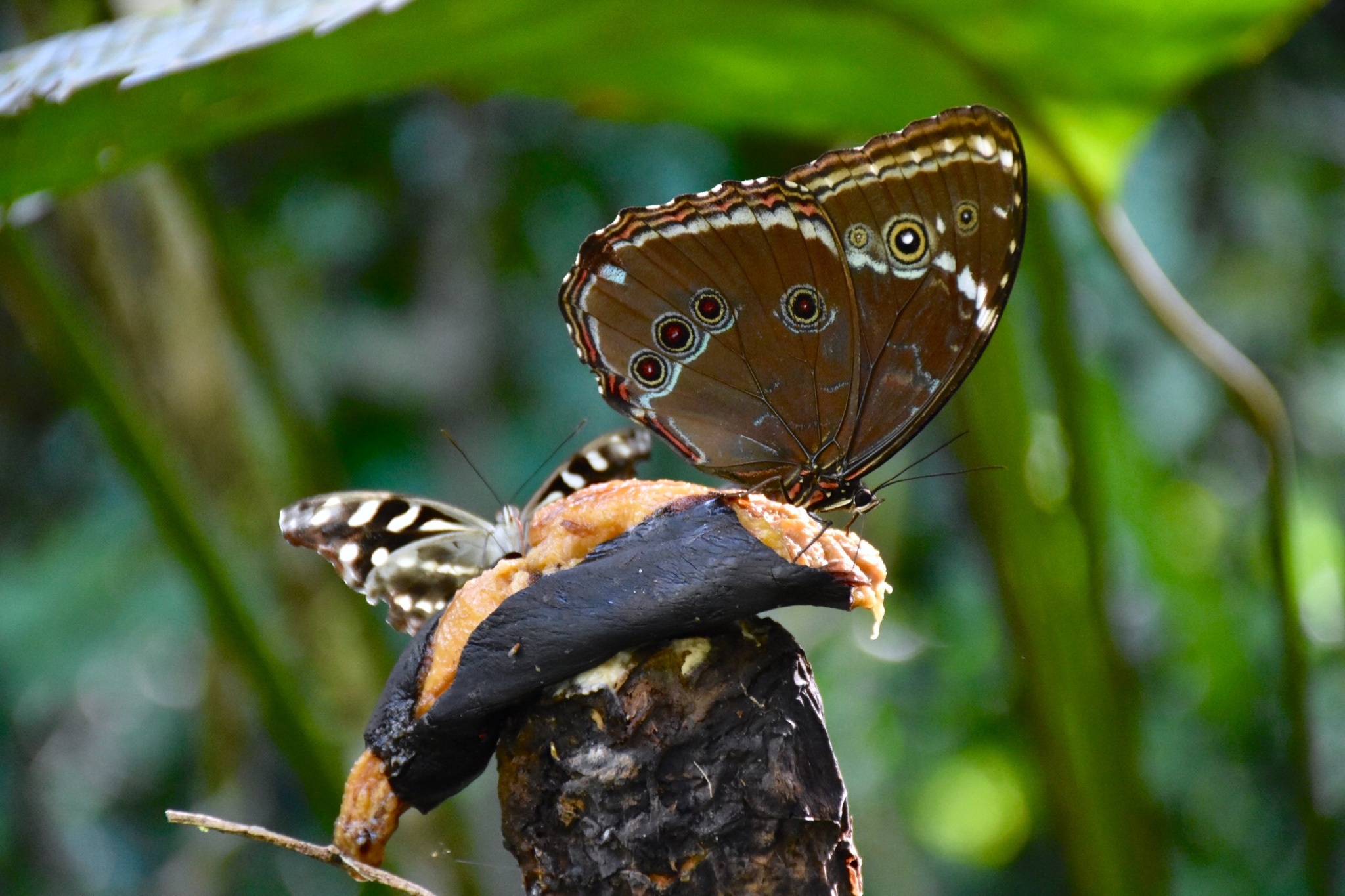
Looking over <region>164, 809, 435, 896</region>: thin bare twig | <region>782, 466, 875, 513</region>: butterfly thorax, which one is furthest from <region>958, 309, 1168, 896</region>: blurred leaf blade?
<region>164, 809, 435, 896</region>: thin bare twig

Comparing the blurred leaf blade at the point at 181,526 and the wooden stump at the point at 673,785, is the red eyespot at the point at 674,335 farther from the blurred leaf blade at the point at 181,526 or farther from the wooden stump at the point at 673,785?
the blurred leaf blade at the point at 181,526

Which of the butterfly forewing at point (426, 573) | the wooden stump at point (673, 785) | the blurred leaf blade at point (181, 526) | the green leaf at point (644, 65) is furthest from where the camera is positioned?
Result: the blurred leaf blade at point (181, 526)

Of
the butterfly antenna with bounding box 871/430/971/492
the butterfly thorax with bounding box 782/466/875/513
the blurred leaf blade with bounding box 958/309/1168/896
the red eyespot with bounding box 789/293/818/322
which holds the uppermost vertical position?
the red eyespot with bounding box 789/293/818/322

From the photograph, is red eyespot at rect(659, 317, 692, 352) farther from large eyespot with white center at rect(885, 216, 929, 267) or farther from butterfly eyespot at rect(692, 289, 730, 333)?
large eyespot with white center at rect(885, 216, 929, 267)

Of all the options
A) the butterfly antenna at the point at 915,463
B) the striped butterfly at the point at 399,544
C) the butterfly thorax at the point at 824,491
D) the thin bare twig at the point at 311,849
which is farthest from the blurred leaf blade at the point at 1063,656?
the thin bare twig at the point at 311,849

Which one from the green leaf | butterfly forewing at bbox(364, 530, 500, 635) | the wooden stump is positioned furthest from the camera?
the green leaf

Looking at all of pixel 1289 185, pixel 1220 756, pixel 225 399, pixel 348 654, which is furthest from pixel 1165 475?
pixel 225 399

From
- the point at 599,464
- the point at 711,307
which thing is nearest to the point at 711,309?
the point at 711,307
